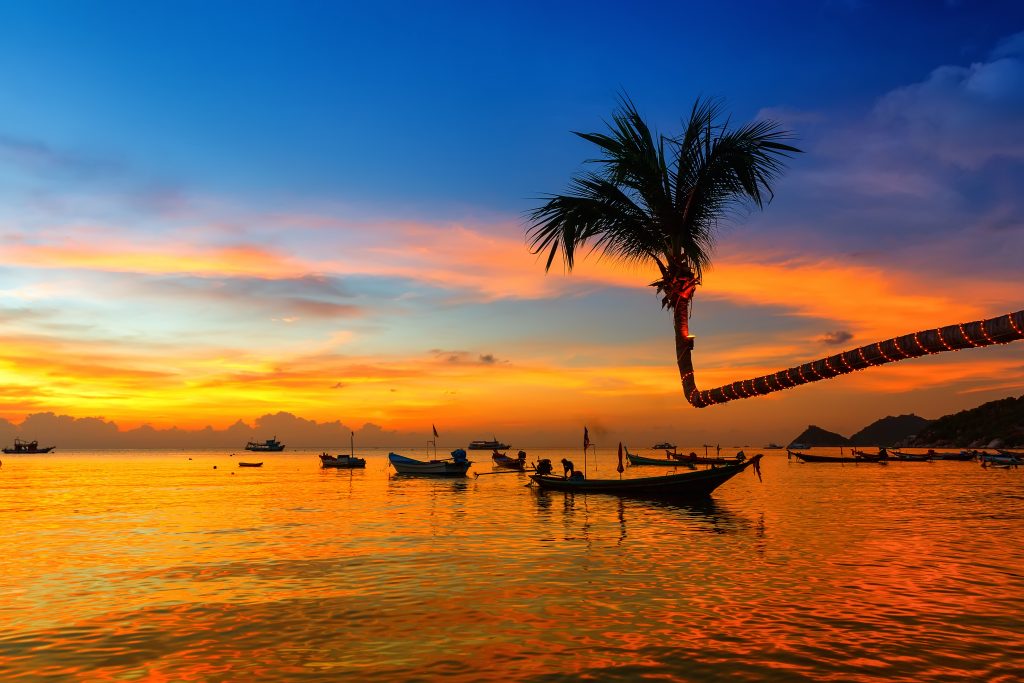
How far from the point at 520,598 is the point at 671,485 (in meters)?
31.0

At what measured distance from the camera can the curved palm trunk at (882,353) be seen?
12.2 feet

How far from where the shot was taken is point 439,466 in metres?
92.1

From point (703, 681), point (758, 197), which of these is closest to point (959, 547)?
point (703, 681)

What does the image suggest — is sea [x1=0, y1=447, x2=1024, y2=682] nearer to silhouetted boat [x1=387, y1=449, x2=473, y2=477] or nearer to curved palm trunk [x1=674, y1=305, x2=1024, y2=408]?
curved palm trunk [x1=674, y1=305, x2=1024, y2=408]

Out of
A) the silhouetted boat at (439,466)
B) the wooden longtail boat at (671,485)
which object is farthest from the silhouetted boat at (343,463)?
the wooden longtail boat at (671,485)

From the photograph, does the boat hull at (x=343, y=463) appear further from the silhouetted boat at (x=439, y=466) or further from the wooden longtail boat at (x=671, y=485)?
the wooden longtail boat at (x=671, y=485)

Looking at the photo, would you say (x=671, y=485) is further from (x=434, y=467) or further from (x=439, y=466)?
(x=434, y=467)

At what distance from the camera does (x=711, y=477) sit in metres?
46.7

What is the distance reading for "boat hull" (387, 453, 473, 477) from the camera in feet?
297

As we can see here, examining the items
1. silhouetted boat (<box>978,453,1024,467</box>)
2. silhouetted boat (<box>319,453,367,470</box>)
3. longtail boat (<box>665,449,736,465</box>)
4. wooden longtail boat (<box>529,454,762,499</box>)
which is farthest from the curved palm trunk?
silhouetted boat (<box>978,453,1024,467</box>)

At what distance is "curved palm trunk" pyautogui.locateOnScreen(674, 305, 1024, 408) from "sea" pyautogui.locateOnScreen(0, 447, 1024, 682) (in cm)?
844

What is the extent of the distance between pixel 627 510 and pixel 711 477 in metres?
6.38

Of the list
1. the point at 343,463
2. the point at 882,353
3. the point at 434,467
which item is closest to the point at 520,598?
the point at 882,353

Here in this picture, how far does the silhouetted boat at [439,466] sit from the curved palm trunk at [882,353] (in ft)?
273
